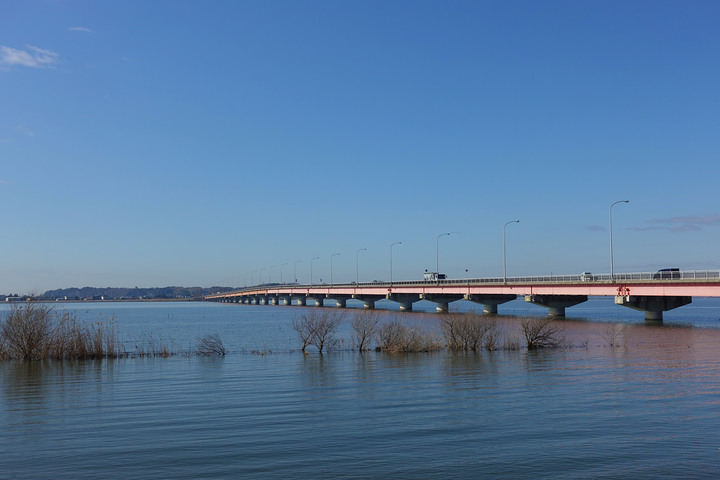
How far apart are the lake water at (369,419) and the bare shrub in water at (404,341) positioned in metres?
4.80

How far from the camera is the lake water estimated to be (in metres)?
16.1

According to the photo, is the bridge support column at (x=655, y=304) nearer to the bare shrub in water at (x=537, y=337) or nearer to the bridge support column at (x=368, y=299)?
the bare shrub in water at (x=537, y=337)

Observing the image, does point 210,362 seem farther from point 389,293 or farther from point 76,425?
point 389,293

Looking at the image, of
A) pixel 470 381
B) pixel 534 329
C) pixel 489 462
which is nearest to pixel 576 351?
pixel 534 329

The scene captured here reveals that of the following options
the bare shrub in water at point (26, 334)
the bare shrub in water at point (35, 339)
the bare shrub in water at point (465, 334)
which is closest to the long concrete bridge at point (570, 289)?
the bare shrub in water at point (465, 334)

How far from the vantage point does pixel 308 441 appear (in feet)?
61.0

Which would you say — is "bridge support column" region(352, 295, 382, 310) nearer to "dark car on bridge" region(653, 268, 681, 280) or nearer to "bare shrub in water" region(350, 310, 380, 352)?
"dark car on bridge" region(653, 268, 681, 280)

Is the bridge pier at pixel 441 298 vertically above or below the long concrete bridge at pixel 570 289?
below

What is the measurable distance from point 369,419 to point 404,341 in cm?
2107

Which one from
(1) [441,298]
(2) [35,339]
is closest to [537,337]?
(2) [35,339]

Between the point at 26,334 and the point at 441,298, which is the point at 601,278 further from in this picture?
the point at 26,334

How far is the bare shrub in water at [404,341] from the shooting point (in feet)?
139

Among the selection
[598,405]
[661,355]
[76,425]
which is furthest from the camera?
[661,355]

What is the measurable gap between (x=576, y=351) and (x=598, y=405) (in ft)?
65.2
